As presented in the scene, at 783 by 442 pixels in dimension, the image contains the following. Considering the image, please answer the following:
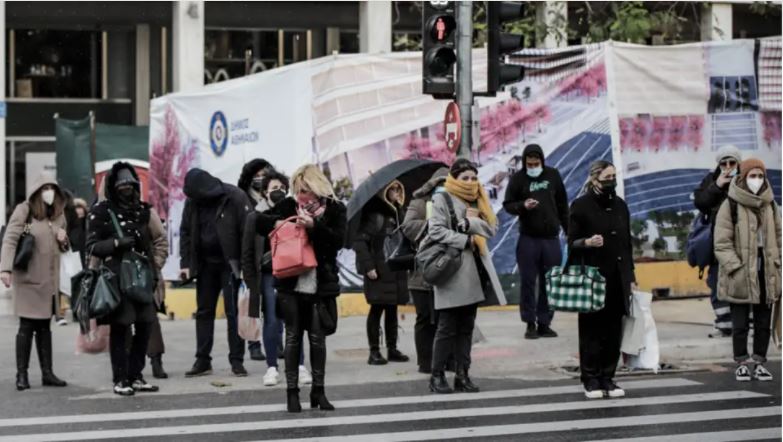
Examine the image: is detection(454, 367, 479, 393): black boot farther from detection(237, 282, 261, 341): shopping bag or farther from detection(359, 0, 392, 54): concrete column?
detection(359, 0, 392, 54): concrete column

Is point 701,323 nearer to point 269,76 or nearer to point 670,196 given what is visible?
point 670,196

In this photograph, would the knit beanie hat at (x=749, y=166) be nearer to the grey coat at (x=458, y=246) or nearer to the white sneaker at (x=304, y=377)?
the grey coat at (x=458, y=246)

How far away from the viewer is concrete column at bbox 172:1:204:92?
25219 mm

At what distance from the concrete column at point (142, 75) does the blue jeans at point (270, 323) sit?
18.7m

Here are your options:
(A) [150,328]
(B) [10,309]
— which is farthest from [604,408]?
(B) [10,309]

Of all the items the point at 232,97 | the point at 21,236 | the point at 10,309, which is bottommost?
the point at 10,309

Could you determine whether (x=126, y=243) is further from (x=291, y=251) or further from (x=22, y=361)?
(x=291, y=251)

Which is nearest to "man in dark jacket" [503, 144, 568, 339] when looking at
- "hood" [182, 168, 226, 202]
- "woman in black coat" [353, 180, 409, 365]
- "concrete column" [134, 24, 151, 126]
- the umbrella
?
the umbrella

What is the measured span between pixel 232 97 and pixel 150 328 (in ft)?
17.9

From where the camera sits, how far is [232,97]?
16375 mm

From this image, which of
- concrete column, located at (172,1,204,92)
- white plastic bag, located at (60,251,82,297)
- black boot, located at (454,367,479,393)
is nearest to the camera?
black boot, located at (454,367,479,393)

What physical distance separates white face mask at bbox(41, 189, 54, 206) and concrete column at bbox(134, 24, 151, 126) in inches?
715

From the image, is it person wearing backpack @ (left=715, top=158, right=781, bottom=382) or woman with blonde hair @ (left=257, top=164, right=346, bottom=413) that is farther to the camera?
person wearing backpack @ (left=715, top=158, right=781, bottom=382)

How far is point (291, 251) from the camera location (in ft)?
33.1
